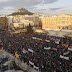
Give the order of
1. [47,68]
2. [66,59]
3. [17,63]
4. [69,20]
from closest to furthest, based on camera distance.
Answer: [47,68]
[66,59]
[17,63]
[69,20]

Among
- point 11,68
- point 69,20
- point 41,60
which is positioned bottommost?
point 11,68

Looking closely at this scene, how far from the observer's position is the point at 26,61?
18.4 metres

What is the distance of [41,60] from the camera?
17.3m

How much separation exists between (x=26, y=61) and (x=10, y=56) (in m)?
3.99

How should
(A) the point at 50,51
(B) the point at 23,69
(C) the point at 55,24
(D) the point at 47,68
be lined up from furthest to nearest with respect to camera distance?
(C) the point at 55,24 < (A) the point at 50,51 < (B) the point at 23,69 < (D) the point at 47,68

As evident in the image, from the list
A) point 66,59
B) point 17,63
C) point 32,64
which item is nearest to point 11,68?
point 17,63

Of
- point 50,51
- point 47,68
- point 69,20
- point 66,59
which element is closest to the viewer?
point 47,68

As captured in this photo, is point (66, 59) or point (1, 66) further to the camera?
point (1, 66)

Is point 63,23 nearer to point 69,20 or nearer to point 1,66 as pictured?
point 69,20

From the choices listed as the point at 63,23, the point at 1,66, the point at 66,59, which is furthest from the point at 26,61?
the point at 63,23

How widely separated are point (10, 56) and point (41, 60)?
600 cm

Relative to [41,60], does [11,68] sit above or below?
below

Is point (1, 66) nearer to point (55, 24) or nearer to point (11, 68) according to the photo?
point (11, 68)

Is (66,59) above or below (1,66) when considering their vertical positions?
above
